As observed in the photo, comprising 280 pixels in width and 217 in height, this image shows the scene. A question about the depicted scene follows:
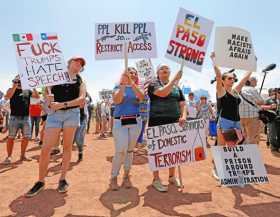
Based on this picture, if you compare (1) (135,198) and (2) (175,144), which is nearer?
(1) (135,198)

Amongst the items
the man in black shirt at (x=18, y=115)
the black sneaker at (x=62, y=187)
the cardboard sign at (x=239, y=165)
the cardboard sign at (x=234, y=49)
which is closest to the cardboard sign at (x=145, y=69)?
the man in black shirt at (x=18, y=115)

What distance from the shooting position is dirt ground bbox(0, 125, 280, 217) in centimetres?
384

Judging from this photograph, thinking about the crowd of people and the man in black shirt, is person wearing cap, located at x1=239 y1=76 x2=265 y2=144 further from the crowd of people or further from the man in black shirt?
the man in black shirt

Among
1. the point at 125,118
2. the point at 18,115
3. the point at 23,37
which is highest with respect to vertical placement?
the point at 23,37

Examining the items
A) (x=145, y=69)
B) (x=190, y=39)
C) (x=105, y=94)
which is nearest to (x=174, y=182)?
(x=190, y=39)

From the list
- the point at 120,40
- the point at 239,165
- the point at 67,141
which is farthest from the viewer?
the point at 120,40

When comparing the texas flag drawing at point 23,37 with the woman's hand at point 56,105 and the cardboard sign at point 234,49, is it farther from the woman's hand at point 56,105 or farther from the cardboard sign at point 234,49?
the cardboard sign at point 234,49

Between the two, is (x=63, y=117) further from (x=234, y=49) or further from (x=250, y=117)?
(x=250, y=117)

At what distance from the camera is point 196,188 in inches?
194

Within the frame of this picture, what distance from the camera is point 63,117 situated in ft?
15.1

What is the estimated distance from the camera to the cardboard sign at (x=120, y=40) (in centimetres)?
532

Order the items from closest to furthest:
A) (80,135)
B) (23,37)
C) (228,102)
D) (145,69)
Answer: (23,37) → (228,102) → (80,135) → (145,69)

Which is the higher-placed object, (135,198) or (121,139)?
(121,139)

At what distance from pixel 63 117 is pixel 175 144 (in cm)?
191
